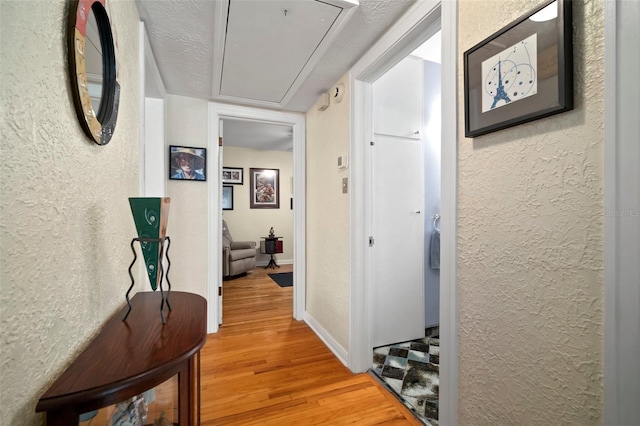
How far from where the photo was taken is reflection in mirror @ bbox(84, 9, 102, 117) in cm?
84

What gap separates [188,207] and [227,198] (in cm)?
291

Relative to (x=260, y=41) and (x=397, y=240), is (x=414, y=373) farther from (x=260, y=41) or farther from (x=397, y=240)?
(x=260, y=41)

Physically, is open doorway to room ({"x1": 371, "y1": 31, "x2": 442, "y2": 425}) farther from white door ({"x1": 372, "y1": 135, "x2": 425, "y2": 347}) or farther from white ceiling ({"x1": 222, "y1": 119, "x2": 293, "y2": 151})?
white ceiling ({"x1": 222, "y1": 119, "x2": 293, "y2": 151})

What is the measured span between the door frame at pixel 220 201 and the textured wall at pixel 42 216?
1.75 metres

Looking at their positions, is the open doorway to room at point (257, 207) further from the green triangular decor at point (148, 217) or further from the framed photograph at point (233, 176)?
the green triangular decor at point (148, 217)

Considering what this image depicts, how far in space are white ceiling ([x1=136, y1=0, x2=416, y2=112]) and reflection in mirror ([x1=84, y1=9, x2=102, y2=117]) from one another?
0.72 meters

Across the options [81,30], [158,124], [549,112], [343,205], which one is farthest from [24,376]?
[158,124]

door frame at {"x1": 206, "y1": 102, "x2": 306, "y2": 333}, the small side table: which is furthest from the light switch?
the small side table

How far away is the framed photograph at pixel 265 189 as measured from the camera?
568cm

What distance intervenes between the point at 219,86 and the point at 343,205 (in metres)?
1.44

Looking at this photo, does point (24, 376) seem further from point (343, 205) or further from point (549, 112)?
point (343, 205)

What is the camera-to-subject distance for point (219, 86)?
2355 millimetres

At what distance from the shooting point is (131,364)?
0.66 meters

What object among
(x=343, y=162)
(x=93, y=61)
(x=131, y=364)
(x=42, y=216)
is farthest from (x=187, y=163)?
(x=131, y=364)
